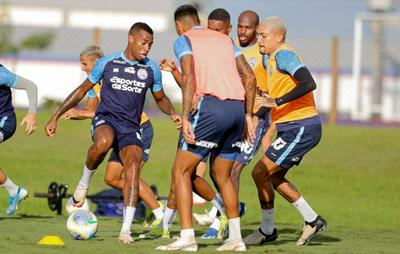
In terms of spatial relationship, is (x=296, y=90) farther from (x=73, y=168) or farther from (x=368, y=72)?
(x=368, y=72)

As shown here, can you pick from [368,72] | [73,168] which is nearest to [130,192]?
[73,168]

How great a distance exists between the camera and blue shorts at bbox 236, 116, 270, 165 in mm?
13859

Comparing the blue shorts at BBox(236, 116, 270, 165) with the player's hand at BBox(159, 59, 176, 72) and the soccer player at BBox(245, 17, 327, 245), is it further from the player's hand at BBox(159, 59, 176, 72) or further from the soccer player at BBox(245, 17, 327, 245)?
the player's hand at BBox(159, 59, 176, 72)

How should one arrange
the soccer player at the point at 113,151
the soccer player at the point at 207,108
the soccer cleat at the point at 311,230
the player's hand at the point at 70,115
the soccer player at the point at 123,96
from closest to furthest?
the soccer player at the point at 207,108, the soccer player at the point at 123,96, the soccer cleat at the point at 311,230, the player's hand at the point at 70,115, the soccer player at the point at 113,151

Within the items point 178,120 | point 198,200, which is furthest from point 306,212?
point 198,200

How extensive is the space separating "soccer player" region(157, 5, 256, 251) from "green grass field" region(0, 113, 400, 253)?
43 cm

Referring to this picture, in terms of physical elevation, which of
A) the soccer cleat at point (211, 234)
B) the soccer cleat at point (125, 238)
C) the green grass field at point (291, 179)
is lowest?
the green grass field at point (291, 179)

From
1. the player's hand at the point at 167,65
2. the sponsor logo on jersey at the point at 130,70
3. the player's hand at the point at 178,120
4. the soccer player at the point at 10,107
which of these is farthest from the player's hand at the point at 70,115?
the player's hand at the point at 167,65

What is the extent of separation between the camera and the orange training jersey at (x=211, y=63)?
36.1ft

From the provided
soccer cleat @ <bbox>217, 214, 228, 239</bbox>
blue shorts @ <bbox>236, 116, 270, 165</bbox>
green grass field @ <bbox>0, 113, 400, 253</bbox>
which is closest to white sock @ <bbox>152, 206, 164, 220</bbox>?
green grass field @ <bbox>0, 113, 400, 253</bbox>

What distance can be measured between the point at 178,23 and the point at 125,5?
57.5 metres

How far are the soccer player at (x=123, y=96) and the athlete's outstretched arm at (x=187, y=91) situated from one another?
116cm

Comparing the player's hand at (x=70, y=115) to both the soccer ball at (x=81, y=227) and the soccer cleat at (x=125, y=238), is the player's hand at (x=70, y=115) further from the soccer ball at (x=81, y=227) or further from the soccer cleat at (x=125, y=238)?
the soccer cleat at (x=125, y=238)

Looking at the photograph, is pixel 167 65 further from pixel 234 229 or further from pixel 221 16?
pixel 234 229
